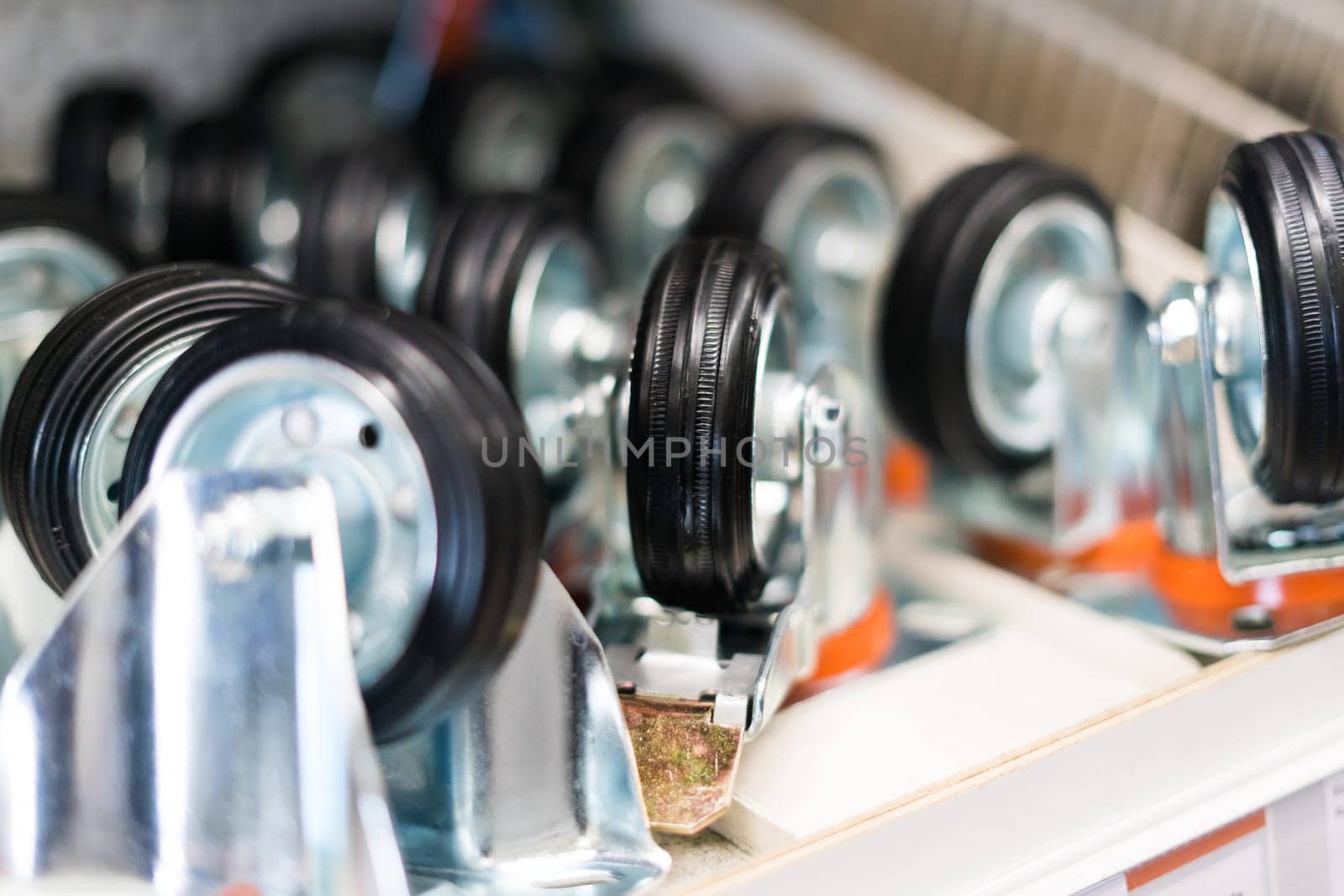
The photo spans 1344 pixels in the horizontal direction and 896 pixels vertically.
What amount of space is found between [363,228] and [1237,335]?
32.2 inches

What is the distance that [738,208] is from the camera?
4.46 ft

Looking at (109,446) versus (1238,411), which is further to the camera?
(1238,411)

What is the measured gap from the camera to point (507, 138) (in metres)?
1.73

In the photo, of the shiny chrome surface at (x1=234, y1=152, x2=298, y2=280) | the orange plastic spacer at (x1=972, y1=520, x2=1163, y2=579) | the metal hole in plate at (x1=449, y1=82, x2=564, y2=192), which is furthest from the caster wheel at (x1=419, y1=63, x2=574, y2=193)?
the orange plastic spacer at (x1=972, y1=520, x2=1163, y2=579)

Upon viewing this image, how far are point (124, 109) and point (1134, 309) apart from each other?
3.59 ft

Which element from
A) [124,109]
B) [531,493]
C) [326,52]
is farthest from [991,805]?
[326,52]

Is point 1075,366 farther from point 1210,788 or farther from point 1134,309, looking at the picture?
point 1210,788

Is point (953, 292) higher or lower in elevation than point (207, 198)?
higher

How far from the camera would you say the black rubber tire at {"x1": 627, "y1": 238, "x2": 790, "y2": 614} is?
822 mm

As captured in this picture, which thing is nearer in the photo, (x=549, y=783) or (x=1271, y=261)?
(x=549, y=783)

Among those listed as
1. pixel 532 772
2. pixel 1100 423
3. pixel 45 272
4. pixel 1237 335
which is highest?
pixel 1237 335

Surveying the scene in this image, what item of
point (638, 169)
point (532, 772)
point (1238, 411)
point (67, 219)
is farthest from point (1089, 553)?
point (67, 219)

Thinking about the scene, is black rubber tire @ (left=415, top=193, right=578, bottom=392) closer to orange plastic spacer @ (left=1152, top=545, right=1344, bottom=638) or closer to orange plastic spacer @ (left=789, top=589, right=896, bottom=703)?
orange plastic spacer @ (left=789, top=589, right=896, bottom=703)

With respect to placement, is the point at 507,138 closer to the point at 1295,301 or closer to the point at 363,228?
the point at 363,228
